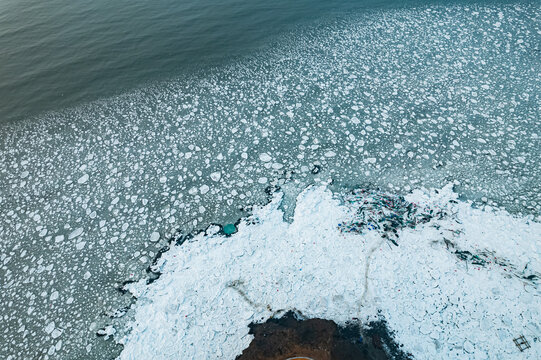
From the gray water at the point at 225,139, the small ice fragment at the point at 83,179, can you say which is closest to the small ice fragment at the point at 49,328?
the gray water at the point at 225,139

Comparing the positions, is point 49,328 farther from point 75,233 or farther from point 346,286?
point 346,286

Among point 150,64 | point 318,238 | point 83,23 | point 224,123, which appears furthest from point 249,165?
point 83,23

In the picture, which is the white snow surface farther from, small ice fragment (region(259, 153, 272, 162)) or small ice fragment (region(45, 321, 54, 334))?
small ice fragment (region(259, 153, 272, 162))

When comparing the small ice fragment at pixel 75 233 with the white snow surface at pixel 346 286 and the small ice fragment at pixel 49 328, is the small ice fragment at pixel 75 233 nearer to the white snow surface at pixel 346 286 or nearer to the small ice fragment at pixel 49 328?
the small ice fragment at pixel 49 328

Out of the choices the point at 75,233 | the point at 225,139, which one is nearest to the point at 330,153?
the point at 225,139

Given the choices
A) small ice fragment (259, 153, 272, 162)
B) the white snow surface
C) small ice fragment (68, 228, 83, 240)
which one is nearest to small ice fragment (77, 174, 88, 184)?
small ice fragment (68, 228, 83, 240)

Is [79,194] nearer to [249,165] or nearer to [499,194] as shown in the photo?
[249,165]
